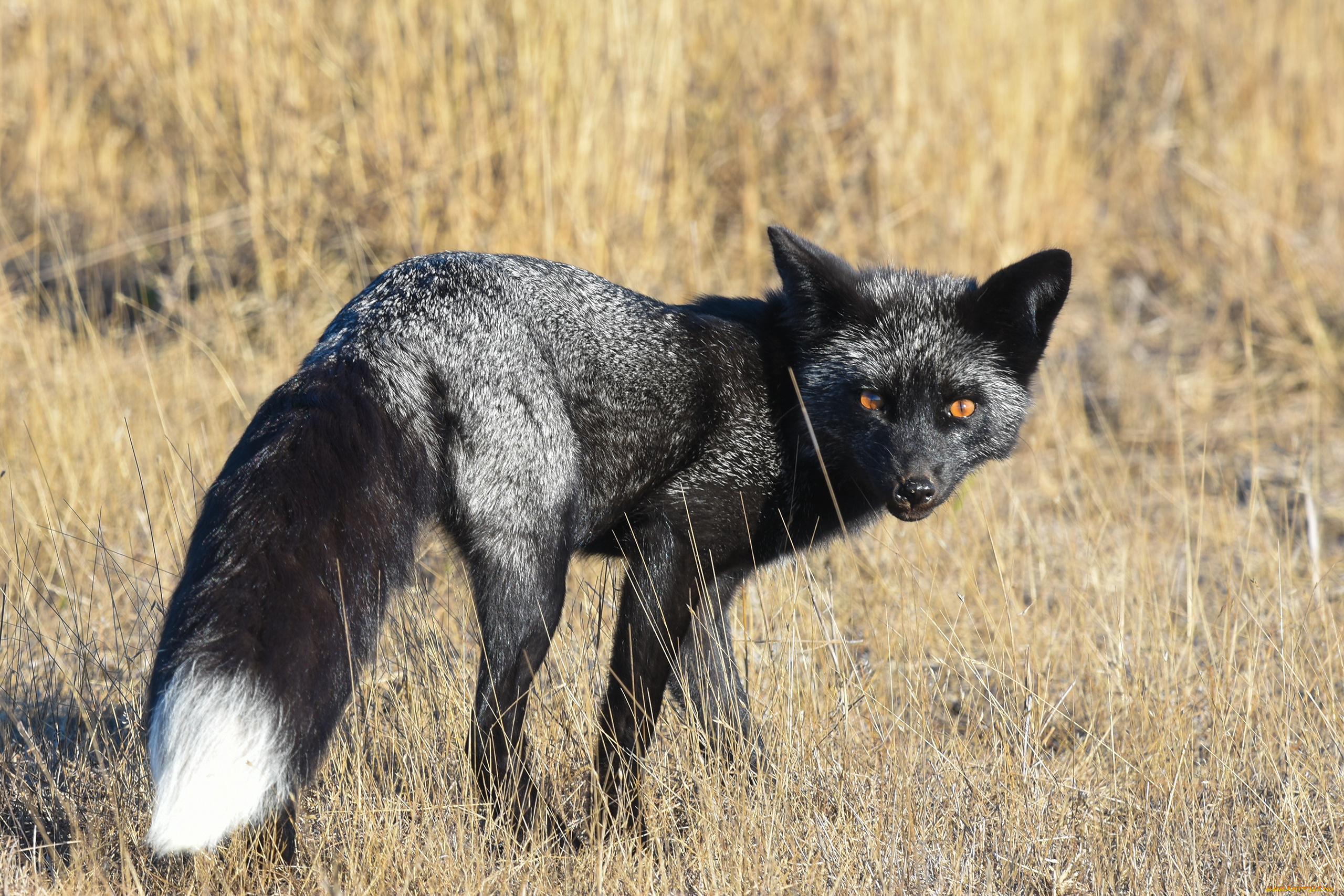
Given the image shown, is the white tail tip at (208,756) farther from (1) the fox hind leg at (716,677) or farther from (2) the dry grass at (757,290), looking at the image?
(1) the fox hind leg at (716,677)

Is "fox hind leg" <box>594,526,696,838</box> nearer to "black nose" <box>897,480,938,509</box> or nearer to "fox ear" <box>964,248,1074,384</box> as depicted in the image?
"black nose" <box>897,480,938,509</box>

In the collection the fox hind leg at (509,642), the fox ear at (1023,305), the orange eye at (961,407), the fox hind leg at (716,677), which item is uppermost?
the fox ear at (1023,305)

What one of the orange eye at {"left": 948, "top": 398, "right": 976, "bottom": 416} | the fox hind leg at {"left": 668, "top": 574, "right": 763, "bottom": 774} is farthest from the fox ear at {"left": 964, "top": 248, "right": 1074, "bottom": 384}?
the fox hind leg at {"left": 668, "top": 574, "right": 763, "bottom": 774}

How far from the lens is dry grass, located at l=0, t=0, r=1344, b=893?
3.21m

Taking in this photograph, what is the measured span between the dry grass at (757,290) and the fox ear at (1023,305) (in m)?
0.80

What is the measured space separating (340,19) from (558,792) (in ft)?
18.4

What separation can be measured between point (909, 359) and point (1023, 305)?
398mm

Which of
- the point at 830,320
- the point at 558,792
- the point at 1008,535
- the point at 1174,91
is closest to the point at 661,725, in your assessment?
the point at 558,792

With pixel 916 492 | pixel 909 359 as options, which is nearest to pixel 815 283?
pixel 909 359

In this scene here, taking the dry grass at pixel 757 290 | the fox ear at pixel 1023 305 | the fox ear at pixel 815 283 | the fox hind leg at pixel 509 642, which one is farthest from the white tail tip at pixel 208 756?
the fox ear at pixel 1023 305

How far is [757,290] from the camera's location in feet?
26.6

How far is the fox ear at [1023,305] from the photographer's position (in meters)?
3.58

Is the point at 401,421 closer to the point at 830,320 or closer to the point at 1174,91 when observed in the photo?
the point at 830,320

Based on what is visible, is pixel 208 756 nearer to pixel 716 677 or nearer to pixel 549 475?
pixel 549 475
